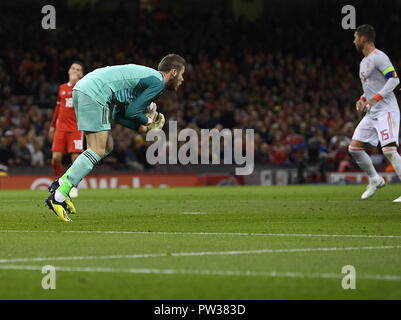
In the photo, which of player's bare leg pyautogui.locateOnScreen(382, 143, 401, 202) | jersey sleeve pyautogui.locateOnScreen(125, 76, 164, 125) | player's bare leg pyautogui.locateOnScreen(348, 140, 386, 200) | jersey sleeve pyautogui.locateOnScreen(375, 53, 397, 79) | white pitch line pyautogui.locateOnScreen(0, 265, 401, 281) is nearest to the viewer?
white pitch line pyautogui.locateOnScreen(0, 265, 401, 281)

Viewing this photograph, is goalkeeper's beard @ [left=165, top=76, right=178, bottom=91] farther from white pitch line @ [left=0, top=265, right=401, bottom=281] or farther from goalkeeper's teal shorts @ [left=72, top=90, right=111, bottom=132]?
white pitch line @ [left=0, top=265, right=401, bottom=281]

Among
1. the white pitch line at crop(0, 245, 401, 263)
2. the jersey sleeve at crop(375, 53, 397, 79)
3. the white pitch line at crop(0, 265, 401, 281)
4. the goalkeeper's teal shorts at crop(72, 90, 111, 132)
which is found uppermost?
the jersey sleeve at crop(375, 53, 397, 79)

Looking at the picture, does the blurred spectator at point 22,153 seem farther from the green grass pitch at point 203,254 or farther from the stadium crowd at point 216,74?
the green grass pitch at point 203,254

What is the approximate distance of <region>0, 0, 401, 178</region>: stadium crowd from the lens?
1021 inches

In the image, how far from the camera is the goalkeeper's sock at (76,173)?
9.36 meters

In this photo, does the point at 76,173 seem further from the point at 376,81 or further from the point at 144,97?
the point at 376,81

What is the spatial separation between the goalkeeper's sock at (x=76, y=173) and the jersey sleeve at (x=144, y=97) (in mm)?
647

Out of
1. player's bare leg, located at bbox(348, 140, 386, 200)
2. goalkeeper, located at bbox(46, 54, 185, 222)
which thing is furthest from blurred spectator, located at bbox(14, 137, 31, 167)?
goalkeeper, located at bbox(46, 54, 185, 222)

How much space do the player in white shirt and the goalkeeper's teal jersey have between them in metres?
4.66

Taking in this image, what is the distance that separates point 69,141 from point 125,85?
592 centimetres

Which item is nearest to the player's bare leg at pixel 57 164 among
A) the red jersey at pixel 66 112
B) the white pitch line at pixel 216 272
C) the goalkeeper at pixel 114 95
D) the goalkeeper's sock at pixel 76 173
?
the red jersey at pixel 66 112

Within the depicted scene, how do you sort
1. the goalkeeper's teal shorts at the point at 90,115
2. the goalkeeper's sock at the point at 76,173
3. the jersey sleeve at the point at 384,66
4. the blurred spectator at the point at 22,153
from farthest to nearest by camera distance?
the blurred spectator at the point at 22,153, the jersey sleeve at the point at 384,66, the goalkeeper's teal shorts at the point at 90,115, the goalkeeper's sock at the point at 76,173
